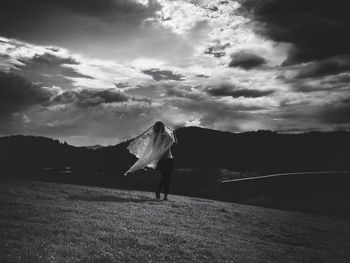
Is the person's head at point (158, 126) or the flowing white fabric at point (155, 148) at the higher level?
the person's head at point (158, 126)

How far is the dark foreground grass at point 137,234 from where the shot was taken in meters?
7.56

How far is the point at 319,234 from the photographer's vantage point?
17.3 meters

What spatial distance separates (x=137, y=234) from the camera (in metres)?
9.71

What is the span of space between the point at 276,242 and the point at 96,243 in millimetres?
7895

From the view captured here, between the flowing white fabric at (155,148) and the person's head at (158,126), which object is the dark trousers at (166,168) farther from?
the person's head at (158,126)

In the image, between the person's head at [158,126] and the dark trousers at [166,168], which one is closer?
the dark trousers at [166,168]

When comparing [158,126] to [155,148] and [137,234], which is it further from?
[137,234]

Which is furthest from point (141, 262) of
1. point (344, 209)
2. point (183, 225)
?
point (344, 209)

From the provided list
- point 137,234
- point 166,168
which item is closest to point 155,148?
point 166,168

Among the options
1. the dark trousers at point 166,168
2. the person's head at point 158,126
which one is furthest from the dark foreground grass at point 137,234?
the person's head at point 158,126

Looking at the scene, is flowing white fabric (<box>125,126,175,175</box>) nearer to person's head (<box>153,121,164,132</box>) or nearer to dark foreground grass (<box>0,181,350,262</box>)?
person's head (<box>153,121,164,132</box>)

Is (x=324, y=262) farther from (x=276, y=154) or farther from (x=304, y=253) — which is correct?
(x=276, y=154)

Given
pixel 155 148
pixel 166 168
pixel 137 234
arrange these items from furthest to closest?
pixel 155 148 → pixel 166 168 → pixel 137 234

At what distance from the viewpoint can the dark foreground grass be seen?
7562mm
